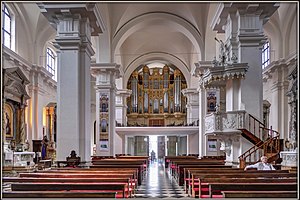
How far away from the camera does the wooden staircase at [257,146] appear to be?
11.5 m

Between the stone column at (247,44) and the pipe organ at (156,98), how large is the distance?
22321 millimetres

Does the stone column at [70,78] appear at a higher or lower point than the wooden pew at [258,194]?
higher

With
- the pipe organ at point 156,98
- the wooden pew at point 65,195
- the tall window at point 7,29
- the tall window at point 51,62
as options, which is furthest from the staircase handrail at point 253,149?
the pipe organ at point 156,98

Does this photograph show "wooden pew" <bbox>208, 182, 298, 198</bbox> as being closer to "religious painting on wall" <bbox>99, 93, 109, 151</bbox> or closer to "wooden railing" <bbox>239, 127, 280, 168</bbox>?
"wooden railing" <bbox>239, 127, 280, 168</bbox>

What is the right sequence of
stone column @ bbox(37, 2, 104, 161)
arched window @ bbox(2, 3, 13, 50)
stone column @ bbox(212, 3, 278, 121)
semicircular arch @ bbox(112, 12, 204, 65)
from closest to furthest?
stone column @ bbox(37, 2, 104, 161) < stone column @ bbox(212, 3, 278, 121) < arched window @ bbox(2, 3, 13, 50) < semicircular arch @ bbox(112, 12, 204, 65)

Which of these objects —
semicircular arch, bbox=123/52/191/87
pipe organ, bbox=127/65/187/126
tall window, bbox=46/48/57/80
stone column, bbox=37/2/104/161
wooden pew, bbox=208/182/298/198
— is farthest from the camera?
pipe organ, bbox=127/65/187/126

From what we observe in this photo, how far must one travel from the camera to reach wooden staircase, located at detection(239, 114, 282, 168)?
11.5 m

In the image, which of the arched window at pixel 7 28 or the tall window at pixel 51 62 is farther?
the tall window at pixel 51 62

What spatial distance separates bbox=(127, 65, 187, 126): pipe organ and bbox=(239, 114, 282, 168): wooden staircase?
73.8 ft

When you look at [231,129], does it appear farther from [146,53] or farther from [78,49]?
[146,53]

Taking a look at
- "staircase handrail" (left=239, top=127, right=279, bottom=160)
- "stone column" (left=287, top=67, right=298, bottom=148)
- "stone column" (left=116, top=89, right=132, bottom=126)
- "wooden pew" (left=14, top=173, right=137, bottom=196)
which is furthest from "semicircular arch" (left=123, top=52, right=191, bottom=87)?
"wooden pew" (left=14, top=173, right=137, bottom=196)

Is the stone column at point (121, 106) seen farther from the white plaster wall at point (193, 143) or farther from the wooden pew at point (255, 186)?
the wooden pew at point (255, 186)

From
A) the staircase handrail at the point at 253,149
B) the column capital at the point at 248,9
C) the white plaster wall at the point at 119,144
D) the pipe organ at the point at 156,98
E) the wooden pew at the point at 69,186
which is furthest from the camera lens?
the pipe organ at the point at 156,98

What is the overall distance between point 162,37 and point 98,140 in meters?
9.92
